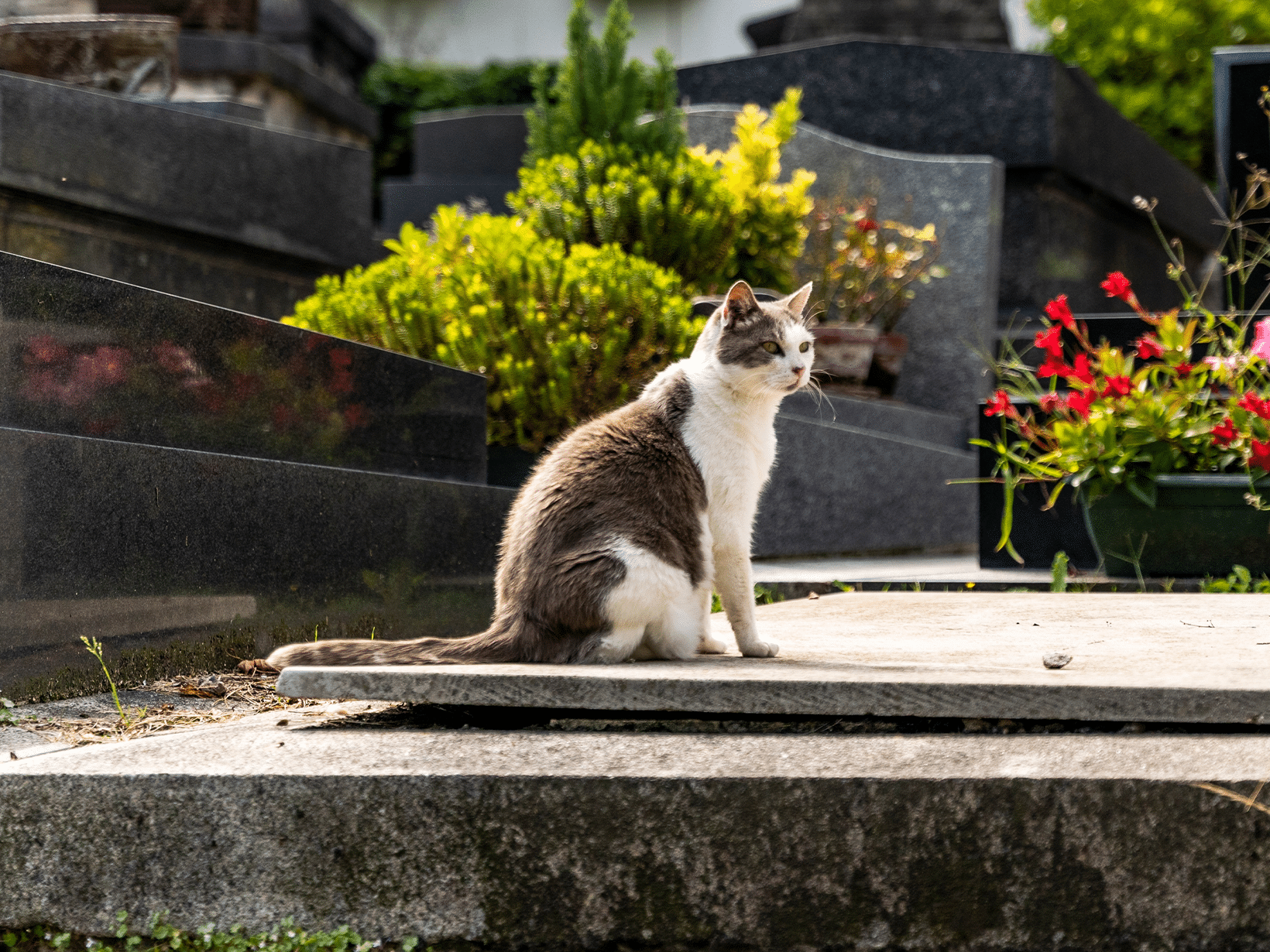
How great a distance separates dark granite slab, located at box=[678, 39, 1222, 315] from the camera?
9.06 meters

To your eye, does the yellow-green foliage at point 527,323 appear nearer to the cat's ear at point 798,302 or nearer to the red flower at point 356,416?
the red flower at point 356,416

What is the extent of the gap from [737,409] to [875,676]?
975 mm

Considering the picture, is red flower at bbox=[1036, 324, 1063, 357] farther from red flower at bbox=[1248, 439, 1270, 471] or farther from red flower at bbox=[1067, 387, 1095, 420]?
red flower at bbox=[1248, 439, 1270, 471]

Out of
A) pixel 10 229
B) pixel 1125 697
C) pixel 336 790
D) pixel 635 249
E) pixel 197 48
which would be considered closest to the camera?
pixel 336 790

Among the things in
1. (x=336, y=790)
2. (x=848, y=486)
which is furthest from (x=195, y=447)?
(x=848, y=486)

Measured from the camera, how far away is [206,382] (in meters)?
3.63

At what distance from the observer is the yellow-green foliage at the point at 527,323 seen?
566 cm

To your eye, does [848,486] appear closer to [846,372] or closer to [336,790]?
[846,372]

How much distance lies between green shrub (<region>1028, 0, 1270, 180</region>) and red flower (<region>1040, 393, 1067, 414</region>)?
55.4ft

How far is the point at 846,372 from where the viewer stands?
7961mm

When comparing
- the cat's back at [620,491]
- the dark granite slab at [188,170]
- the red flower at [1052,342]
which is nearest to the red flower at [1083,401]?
the red flower at [1052,342]

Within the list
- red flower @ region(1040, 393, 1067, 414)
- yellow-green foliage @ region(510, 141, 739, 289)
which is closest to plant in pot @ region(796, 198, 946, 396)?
yellow-green foliage @ region(510, 141, 739, 289)

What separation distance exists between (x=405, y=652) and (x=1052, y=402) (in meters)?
3.11

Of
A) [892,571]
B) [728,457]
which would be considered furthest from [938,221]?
[728,457]
